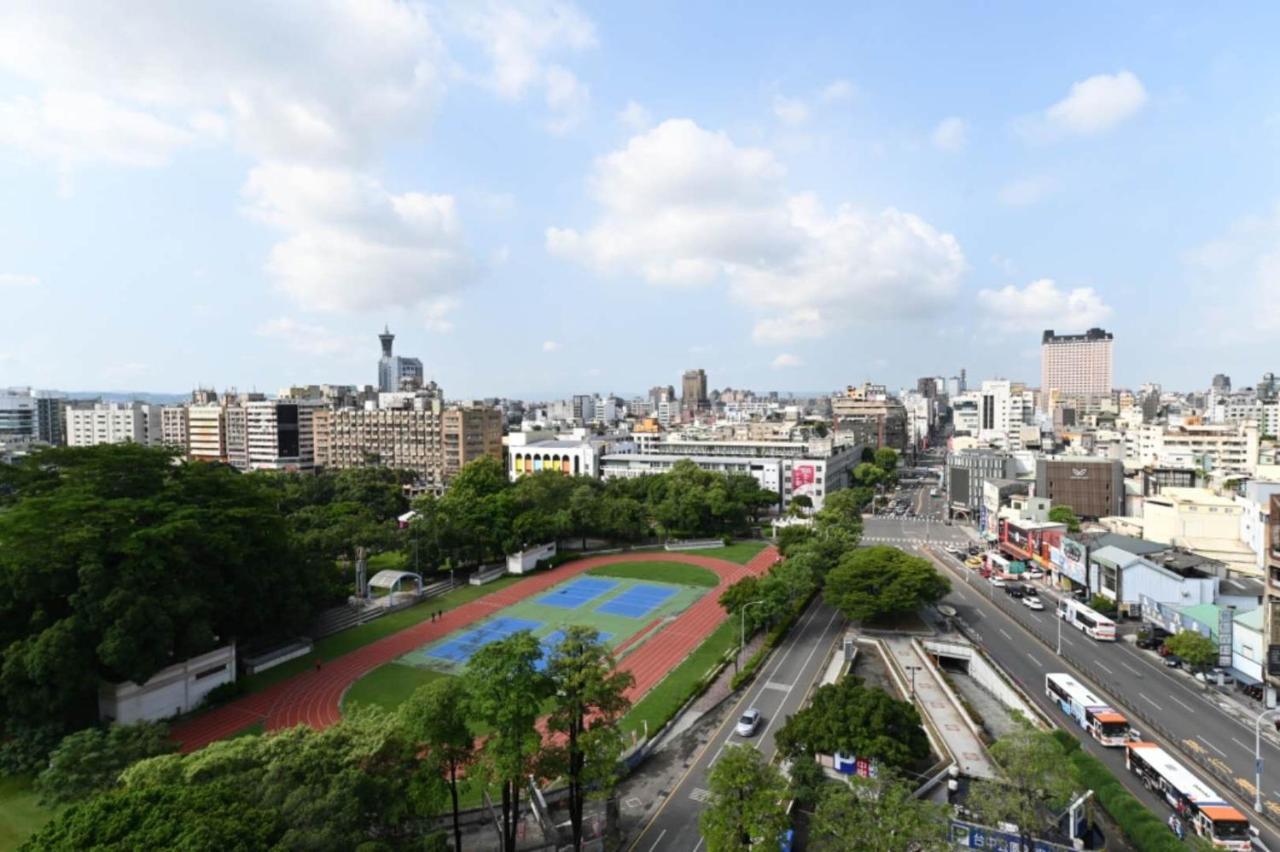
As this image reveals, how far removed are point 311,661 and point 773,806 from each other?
26958 millimetres

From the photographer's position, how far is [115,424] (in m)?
117

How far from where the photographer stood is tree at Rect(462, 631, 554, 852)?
17.1 meters

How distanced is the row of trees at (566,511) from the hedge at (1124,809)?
38.2 metres

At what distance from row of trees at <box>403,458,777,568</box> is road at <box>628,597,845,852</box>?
2078 centimetres

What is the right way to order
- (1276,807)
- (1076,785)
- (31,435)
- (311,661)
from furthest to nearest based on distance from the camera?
(31,435) → (311,661) → (1276,807) → (1076,785)

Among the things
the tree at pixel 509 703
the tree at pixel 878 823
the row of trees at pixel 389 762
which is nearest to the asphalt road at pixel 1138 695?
the tree at pixel 878 823

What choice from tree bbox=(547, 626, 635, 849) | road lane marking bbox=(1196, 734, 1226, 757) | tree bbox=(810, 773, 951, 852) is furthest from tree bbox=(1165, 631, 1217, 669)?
tree bbox=(547, 626, 635, 849)

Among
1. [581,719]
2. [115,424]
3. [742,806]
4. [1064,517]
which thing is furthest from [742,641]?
[115,424]

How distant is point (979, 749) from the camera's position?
85.9ft

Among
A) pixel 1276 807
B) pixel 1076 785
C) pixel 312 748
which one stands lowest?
pixel 1276 807

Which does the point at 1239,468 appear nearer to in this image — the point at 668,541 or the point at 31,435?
the point at 668,541

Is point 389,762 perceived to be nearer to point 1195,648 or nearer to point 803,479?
point 1195,648

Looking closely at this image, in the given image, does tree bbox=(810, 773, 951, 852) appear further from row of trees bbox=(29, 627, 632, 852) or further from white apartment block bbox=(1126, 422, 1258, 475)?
white apartment block bbox=(1126, 422, 1258, 475)

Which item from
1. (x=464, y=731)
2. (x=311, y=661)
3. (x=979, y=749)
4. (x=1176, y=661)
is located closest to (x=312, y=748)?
(x=464, y=731)
